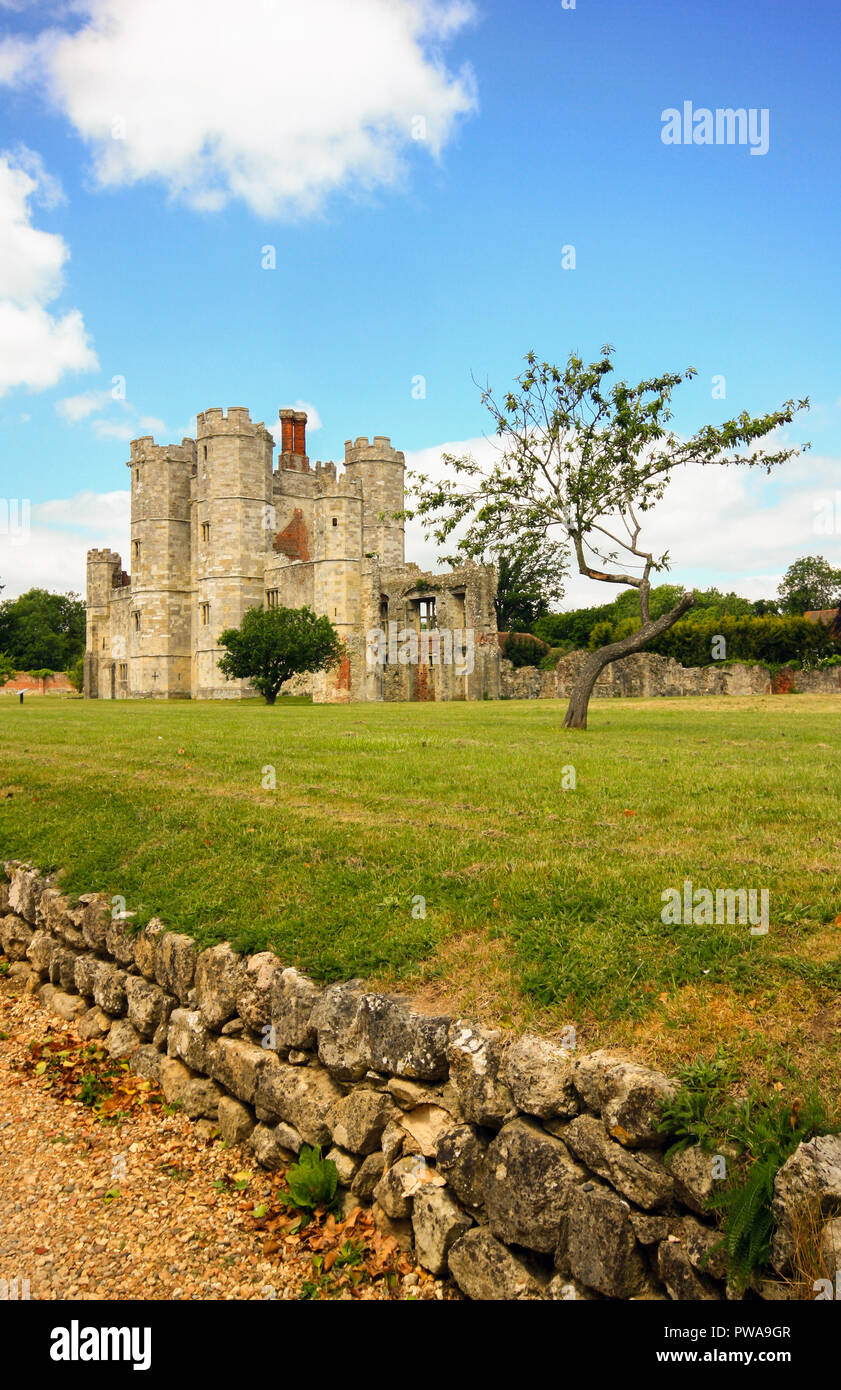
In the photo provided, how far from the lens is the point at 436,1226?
496 centimetres

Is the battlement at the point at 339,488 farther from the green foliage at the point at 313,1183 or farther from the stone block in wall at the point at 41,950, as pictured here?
the green foliage at the point at 313,1183

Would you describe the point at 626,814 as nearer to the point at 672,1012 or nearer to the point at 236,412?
the point at 672,1012

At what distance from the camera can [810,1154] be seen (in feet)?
12.6

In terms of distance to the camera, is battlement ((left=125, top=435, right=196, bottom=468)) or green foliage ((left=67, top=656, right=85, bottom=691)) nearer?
battlement ((left=125, top=435, right=196, bottom=468))

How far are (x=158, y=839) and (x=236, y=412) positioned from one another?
5075cm

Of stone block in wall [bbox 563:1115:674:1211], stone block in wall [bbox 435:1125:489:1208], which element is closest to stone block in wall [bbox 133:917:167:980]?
stone block in wall [bbox 435:1125:489:1208]

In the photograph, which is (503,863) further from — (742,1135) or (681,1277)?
(681,1277)

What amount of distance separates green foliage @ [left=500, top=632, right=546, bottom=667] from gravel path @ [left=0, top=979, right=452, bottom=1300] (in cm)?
5373

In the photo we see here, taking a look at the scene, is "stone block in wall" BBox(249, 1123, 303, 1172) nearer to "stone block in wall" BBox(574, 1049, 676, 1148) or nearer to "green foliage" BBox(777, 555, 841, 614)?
"stone block in wall" BBox(574, 1049, 676, 1148)

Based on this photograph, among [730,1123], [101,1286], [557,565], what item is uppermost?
[557,565]

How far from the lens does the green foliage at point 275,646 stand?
42719mm

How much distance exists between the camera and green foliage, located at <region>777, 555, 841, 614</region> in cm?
8438

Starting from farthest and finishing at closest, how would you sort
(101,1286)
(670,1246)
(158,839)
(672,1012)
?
(158,839)
(101,1286)
(672,1012)
(670,1246)
